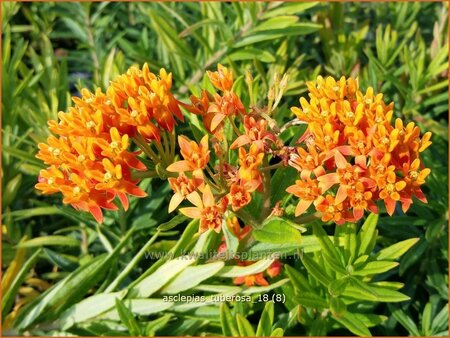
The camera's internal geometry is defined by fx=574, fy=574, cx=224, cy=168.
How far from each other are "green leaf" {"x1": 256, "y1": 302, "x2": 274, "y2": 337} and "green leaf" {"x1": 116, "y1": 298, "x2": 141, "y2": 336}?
37 cm

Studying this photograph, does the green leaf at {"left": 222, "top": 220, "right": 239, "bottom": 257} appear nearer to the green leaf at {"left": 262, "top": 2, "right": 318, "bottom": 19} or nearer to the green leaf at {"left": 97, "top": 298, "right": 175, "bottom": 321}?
the green leaf at {"left": 97, "top": 298, "right": 175, "bottom": 321}

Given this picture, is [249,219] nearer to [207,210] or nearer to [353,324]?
[207,210]

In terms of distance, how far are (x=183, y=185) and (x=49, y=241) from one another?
1036mm

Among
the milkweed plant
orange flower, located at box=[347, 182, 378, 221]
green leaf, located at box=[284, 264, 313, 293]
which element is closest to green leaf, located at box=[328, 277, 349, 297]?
the milkweed plant

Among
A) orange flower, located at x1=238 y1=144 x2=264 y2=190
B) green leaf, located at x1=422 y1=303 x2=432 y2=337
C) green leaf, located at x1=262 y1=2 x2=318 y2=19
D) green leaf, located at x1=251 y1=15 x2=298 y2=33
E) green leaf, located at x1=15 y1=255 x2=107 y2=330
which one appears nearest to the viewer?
orange flower, located at x1=238 y1=144 x2=264 y2=190

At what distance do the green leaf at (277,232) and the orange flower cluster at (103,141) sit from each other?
0.33m

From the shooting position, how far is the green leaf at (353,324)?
173 cm

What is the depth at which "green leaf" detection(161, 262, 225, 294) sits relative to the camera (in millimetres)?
1634

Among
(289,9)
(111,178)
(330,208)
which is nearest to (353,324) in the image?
(330,208)

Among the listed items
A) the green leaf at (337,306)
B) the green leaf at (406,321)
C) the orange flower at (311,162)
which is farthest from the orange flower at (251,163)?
the green leaf at (406,321)

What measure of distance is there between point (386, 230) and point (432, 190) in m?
0.24

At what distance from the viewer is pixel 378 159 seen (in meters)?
1.36

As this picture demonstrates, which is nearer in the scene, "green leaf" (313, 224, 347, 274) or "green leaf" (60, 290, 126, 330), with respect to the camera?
"green leaf" (313, 224, 347, 274)

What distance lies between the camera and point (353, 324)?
5.79ft
